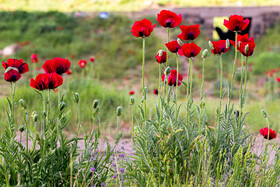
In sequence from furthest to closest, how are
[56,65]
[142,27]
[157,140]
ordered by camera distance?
[157,140]
[142,27]
[56,65]

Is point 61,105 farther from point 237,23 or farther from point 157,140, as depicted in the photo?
point 237,23

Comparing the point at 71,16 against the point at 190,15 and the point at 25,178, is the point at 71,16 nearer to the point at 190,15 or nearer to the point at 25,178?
the point at 190,15

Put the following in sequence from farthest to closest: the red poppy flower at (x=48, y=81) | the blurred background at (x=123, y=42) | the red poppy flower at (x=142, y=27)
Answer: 1. the blurred background at (x=123, y=42)
2. the red poppy flower at (x=142, y=27)
3. the red poppy flower at (x=48, y=81)

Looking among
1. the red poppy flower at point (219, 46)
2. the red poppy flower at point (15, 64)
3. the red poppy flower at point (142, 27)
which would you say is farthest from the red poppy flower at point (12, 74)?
the red poppy flower at point (219, 46)

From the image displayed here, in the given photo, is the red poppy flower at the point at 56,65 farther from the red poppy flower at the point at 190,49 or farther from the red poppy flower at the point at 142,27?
the red poppy flower at the point at 190,49

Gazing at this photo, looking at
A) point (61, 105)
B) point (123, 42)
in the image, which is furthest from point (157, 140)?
point (123, 42)

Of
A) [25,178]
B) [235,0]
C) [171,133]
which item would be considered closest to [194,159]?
[171,133]

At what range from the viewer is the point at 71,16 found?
1141 centimetres

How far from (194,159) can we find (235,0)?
504 inches

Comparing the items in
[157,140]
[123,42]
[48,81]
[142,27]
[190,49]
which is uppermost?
[142,27]

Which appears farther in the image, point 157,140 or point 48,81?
point 157,140

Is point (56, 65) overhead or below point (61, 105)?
overhead

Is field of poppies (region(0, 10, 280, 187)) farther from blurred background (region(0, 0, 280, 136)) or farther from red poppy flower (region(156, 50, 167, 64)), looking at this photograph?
blurred background (region(0, 0, 280, 136))

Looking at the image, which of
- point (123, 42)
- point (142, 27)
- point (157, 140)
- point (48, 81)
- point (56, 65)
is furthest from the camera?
point (123, 42)
